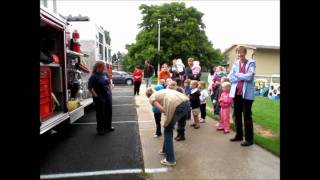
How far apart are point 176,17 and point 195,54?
19.4 ft

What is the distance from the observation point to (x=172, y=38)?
1895 inches

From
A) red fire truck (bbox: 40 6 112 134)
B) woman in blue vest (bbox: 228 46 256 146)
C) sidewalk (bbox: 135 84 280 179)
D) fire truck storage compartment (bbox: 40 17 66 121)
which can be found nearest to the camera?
sidewalk (bbox: 135 84 280 179)

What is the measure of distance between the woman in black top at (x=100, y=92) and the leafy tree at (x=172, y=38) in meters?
36.4

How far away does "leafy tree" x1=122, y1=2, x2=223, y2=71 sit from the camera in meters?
47.6

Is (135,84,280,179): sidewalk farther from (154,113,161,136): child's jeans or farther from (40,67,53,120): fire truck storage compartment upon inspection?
(40,67,53,120): fire truck storage compartment

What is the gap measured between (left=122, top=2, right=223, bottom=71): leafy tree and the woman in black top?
36.4 meters

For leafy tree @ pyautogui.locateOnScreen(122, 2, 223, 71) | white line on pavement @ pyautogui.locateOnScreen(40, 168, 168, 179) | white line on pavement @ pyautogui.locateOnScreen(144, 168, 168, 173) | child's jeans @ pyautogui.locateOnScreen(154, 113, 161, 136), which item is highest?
leafy tree @ pyautogui.locateOnScreen(122, 2, 223, 71)

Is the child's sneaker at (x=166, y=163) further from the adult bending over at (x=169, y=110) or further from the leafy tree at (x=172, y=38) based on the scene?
the leafy tree at (x=172, y=38)

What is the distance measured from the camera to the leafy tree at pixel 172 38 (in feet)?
156

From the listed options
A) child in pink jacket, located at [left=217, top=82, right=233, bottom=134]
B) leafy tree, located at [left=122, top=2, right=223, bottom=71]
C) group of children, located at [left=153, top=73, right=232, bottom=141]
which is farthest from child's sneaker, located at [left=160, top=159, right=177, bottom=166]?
leafy tree, located at [left=122, top=2, right=223, bottom=71]

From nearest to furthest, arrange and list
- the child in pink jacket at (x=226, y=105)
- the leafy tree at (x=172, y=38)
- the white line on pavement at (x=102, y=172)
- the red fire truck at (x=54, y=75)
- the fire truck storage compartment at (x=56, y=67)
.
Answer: the white line on pavement at (x=102, y=172)
the red fire truck at (x=54, y=75)
the fire truck storage compartment at (x=56, y=67)
the child in pink jacket at (x=226, y=105)
the leafy tree at (x=172, y=38)

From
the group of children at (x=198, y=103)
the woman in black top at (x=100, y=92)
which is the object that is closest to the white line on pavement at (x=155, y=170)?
the group of children at (x=198, y=103)
